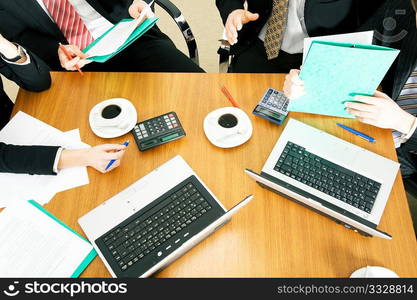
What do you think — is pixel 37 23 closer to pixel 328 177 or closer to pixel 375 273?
pixel 328 177

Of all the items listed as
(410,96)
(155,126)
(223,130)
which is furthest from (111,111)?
(410,96)

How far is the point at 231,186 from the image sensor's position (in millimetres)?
950

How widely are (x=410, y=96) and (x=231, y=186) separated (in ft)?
2.24

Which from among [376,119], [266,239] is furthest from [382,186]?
[266,239]

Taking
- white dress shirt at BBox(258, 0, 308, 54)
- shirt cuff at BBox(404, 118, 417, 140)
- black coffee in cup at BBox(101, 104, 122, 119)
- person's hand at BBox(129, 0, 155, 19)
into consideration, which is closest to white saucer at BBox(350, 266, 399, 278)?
shirt cuff at BBox(404, 118, 417, 140)

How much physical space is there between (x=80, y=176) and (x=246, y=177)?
0.50 metres

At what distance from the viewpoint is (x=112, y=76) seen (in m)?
1.17

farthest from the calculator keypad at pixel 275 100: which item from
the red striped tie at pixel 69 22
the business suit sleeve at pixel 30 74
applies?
the red striped tie at pixel 69 22

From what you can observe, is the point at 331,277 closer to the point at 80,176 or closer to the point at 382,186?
the point at 382,186

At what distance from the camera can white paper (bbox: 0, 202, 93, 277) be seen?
0.84 meters

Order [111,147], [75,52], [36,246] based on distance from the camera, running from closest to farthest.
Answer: [36,246], [111,147], [75,52]

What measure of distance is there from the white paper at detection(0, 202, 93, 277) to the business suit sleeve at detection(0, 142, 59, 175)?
0.12 metres

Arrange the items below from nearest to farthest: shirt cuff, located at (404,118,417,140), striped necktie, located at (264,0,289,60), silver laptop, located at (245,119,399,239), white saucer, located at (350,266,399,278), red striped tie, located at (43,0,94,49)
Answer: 1. white saucer, located at (350,266,399,278)
2. silver laptop, located at (245,119,399,239)
3. shirt cuff, located at (404,118,417,140)
4. striped necktie, located at (264,0,289,60)
5. red striped tie, located at (43,0,94,49)

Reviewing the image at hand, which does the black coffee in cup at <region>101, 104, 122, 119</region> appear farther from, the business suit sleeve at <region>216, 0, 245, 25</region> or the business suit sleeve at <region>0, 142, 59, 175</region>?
the business suit sleeve at <region>216, 0, 245, 25</region>
